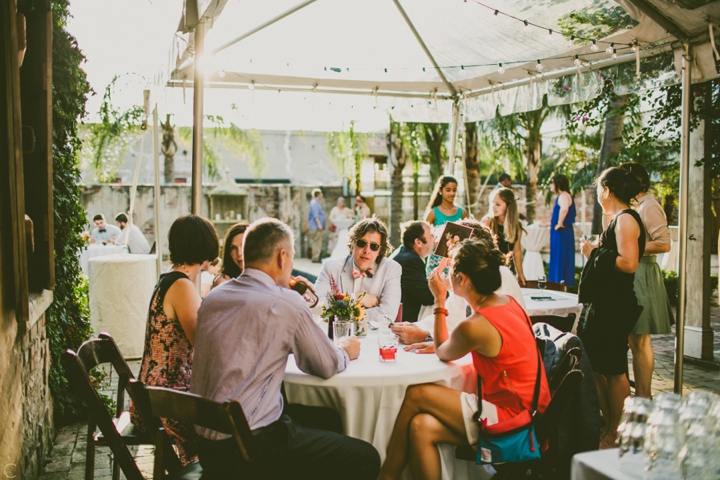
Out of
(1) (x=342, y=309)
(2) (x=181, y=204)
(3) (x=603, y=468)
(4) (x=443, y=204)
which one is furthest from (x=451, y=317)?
(2) (x=181, y=204)

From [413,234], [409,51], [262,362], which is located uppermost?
[409,51]

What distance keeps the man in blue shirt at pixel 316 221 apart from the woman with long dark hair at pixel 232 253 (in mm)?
12718

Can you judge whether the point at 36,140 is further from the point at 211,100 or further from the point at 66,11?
the point at 211,100

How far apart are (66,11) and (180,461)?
3.27 m

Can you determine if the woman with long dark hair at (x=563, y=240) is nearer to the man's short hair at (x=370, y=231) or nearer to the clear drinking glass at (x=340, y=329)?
the man's short hair at (x=370, y=231)

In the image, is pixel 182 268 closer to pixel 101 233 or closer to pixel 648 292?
pixel 648 292

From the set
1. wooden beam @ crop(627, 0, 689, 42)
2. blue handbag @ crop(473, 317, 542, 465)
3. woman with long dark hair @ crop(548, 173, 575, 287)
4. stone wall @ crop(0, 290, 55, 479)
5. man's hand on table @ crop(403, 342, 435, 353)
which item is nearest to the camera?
blue handbag @ crop(473, 317, 542, 465)

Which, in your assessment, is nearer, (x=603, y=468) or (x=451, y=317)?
(x=603, y=468)

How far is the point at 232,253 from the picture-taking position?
419 cm

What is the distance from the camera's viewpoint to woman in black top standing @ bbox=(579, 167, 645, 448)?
3.97m

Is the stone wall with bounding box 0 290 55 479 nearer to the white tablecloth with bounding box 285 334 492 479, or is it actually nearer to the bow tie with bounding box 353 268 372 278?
the white tablecloth with bounding box 285 334 492 479

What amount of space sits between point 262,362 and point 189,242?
0.92 meters

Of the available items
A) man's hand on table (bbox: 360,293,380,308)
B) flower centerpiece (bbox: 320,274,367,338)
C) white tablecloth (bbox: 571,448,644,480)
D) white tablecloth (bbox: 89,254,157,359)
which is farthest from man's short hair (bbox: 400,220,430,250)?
white tablecloth (bbox: 89,254,157,359)

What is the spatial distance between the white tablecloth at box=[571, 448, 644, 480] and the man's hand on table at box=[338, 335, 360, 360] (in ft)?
4.75
